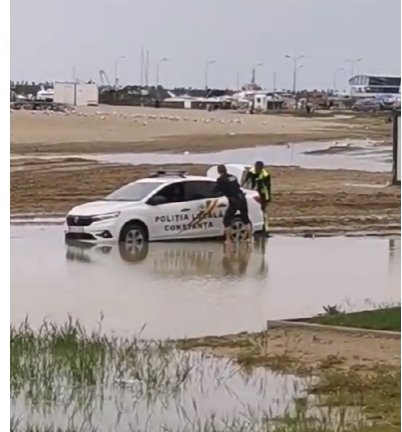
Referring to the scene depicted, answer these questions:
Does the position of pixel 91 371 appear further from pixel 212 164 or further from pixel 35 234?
pixel 212 164

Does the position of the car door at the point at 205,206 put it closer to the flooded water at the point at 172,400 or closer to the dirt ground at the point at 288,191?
the dirt ground at the point at 288,191

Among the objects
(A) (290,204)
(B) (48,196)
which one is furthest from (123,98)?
(A) (290,204)

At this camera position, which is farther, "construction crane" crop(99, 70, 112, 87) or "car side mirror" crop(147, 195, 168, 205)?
"car side mirror" crop(147, 195, 168, 205)

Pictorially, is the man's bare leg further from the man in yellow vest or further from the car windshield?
the car windshield

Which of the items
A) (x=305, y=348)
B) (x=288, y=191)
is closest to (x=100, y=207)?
(x=288, y=191)

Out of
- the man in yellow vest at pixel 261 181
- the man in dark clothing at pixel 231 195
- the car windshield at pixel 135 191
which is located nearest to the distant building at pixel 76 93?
the car windshield at pixel 135 191

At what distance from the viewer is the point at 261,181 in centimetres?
512

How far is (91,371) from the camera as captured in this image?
15.3ft

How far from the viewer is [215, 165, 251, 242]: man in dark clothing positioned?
4906 millimetres

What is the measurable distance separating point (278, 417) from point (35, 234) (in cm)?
136

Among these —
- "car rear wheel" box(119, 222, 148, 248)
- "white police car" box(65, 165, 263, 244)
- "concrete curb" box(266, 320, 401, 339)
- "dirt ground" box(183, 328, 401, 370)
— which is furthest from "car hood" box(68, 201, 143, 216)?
"concrete curb" box(266, 320, 401, 339)

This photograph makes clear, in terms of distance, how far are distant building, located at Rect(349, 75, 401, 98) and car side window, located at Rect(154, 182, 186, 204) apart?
34.8 inches

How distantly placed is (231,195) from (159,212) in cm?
43

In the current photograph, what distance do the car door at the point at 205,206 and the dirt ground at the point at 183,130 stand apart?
0.81ft
